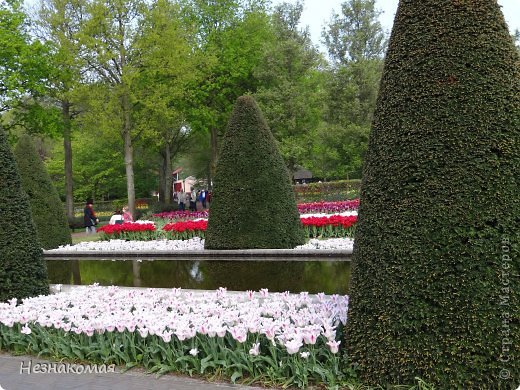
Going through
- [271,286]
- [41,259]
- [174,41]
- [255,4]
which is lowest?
[271,286]

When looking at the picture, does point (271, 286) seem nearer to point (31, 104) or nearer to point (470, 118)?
point (470, 118)

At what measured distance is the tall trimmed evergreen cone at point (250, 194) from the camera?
38.3 ft

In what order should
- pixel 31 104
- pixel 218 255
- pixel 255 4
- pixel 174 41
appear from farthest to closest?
pixel 255 4 → pixel 31 104 → pixel 174 41 → pixel 218 255

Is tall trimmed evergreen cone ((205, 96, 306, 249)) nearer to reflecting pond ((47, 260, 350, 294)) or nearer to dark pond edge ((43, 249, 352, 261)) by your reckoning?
dark pond edge ((43, 249, 352, 261))

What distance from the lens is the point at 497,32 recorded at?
381cm

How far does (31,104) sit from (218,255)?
2232 cm

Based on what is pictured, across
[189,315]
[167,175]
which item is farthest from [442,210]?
[167,175]

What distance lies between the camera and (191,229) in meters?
14.9

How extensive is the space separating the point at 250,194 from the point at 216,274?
332 centimetres

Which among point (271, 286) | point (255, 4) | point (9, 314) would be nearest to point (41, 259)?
point (9, 314)

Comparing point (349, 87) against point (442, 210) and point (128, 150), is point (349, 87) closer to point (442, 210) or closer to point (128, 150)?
point (128, 150)

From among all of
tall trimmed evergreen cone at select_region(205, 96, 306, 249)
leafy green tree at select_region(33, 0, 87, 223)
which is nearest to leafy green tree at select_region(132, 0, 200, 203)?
leafy green tree at select_region(33, 0, 87, 223)

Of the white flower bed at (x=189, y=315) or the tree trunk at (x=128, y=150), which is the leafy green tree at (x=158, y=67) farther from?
the white flower bed at (x=189, y=315)

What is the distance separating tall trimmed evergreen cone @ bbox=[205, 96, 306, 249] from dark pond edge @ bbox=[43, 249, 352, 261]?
66 centimetres
